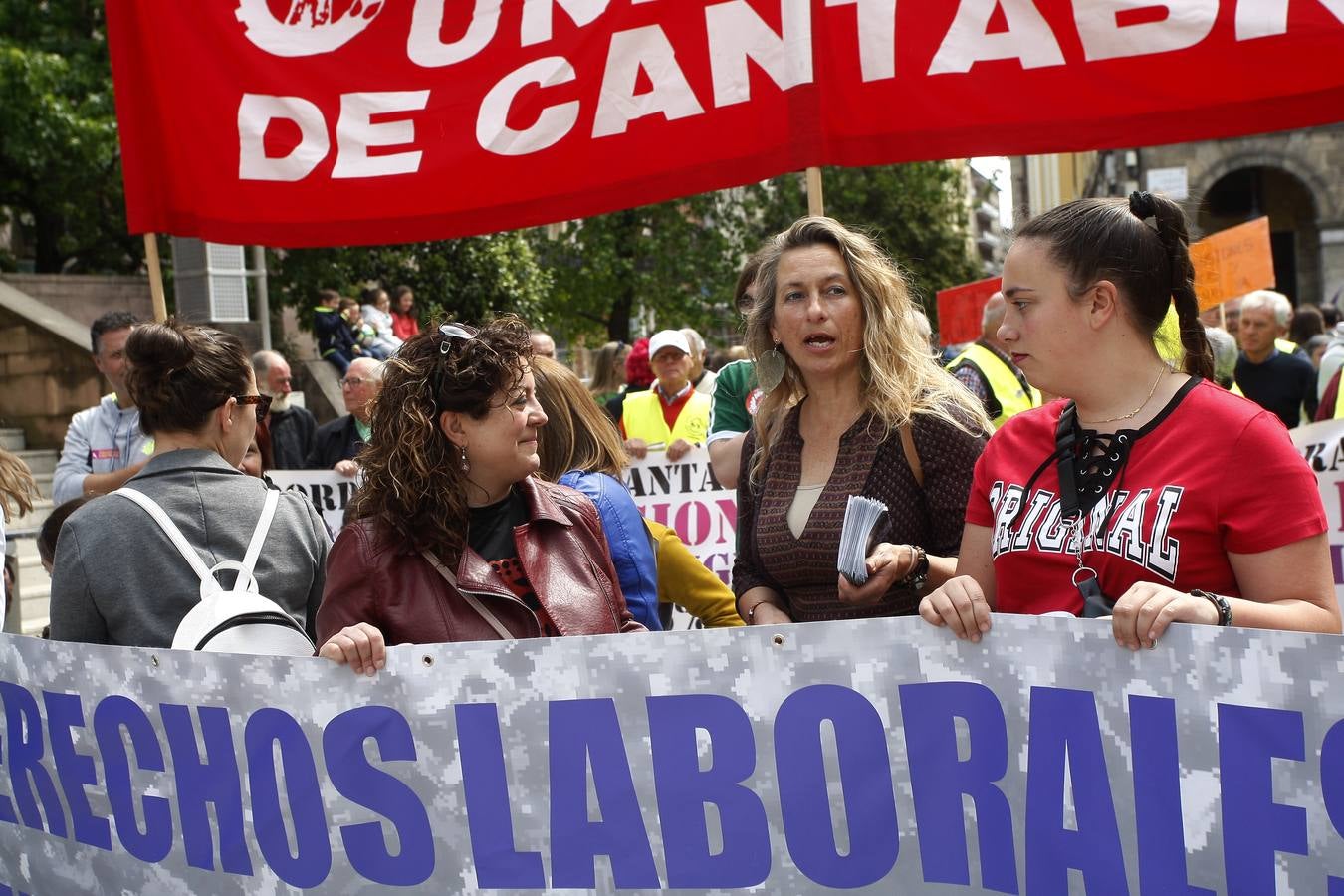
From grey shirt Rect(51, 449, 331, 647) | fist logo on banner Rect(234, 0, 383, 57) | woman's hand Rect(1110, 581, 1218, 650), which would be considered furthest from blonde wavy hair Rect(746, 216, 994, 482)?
fist logo on banner Rect(234, 0, 383, 57)

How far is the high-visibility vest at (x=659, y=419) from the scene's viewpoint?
24.2 feet

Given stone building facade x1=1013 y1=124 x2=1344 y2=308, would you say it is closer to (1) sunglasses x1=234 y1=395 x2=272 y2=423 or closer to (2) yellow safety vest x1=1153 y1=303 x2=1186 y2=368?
(1) sunglasses x1=234 y1=395 x2=272 y2=423

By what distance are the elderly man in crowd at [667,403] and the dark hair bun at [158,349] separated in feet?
14.1

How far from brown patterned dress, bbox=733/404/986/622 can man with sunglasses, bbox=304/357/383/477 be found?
438cm

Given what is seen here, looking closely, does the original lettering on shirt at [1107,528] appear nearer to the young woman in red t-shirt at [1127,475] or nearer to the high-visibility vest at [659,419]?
the young woman in red t-shirt at [1127,475]

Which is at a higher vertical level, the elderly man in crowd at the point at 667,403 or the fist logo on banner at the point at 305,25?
the fist logo on banner at the point at 305,25

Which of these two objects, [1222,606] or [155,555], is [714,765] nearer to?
[1222,606]

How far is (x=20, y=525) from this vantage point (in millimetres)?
11719

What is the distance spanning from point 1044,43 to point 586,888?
2318mm

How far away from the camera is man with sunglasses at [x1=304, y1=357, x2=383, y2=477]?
23.8 feet

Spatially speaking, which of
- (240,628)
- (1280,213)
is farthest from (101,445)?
(1280,213)

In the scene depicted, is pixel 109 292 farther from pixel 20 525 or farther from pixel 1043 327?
pixel 1043 327

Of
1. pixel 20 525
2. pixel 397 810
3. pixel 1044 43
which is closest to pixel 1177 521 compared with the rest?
pixel 397 810

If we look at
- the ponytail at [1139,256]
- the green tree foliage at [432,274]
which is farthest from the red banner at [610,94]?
the green tree foliage at [432,274]
